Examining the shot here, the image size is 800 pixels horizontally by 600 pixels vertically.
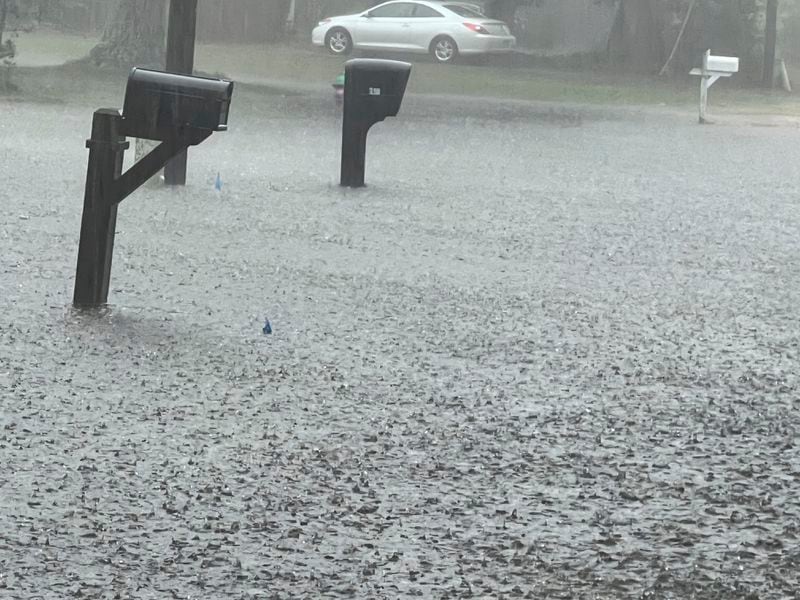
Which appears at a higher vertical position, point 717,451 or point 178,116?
point 178,116

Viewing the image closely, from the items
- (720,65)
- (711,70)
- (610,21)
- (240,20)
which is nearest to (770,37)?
(610,21)

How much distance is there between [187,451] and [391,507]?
2.79 feet

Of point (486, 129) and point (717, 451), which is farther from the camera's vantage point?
point (486, 129)

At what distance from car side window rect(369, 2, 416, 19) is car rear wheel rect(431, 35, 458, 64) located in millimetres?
1055

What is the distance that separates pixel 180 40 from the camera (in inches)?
508

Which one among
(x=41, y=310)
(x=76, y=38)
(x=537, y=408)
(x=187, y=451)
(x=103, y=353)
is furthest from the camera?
(x=76, y=38)

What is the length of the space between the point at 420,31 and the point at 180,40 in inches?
999

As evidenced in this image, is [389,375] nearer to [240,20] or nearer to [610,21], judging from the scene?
[610,21]

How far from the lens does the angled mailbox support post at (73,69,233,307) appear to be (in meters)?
7.35

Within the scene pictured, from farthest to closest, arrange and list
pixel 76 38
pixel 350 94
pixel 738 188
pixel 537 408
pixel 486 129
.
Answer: pixel 76 38 → pixel 486 129 → pixel 738 188 → pixel 350 94 → pixel 537 408

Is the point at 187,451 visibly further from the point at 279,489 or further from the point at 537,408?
the point at 537,408


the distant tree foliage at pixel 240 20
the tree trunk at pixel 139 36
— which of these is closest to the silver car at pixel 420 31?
the distant tree foliage at pixel 240 20

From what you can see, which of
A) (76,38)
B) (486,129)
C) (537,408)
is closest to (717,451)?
(537,408)

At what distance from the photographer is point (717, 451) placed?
215 inches
